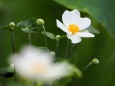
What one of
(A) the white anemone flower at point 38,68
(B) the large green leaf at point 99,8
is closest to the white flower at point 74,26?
(A) the white anemone flower at point 38,68

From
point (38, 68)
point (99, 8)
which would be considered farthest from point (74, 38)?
point (99, 8)

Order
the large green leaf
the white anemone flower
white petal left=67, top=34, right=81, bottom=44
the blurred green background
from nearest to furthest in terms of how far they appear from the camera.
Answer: the white anemone flower
white petal left=67, top=34, right=81, bottom=44
the large green leaf
the blurred green background

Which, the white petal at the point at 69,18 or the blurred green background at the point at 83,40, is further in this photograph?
the blurred green background at the point at 83,40

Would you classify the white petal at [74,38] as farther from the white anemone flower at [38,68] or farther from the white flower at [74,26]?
the white anemone flower at [38,68]

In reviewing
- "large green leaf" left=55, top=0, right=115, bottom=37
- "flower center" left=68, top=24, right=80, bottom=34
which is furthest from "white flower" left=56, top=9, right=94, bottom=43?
"large green leaf" left=55, top=0, right=115, bottom=37

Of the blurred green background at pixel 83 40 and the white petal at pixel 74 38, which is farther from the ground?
the white petal at pixel 74 38

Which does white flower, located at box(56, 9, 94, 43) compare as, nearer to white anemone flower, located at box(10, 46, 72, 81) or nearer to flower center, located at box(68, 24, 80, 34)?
flower center, located at box(68, 24, 80, 34)

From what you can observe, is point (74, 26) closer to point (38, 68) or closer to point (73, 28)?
point (73, 28)
